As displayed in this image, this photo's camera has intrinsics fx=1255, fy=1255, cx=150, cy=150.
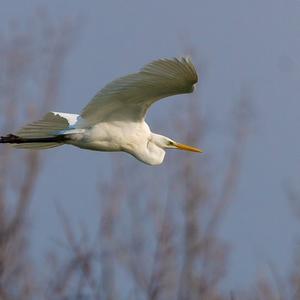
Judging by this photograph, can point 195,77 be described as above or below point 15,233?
above

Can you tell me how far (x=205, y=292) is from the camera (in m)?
13.5

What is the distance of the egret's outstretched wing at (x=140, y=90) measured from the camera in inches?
279

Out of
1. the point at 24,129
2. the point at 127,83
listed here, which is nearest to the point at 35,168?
the point at 24,129

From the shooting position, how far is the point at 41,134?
8062mm

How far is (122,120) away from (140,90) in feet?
1.62

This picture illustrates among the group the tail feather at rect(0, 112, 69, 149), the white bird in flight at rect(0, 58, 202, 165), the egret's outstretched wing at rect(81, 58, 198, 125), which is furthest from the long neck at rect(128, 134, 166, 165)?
the tail feather at rect(0, 112, 69, 149)

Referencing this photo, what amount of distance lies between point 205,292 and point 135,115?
599cm

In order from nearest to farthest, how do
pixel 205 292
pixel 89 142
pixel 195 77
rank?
pixel 195 77
pixel 89 142
pixel 205 292

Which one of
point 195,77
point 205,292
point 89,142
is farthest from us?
point 205,292

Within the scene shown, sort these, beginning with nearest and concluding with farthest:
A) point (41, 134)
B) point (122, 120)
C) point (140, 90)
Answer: point (140, 90)
point (122, 120)
point (41, 134)

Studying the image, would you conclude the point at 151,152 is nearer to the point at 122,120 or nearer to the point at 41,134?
the point at 122,120

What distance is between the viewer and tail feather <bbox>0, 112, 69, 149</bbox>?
8.00m

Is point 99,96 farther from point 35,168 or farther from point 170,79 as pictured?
point 35,168

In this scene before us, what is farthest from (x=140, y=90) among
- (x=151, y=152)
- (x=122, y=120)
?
(x=151, y=152)
